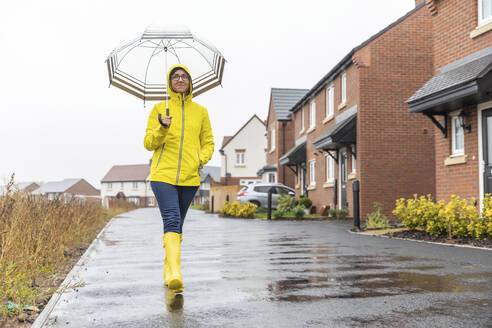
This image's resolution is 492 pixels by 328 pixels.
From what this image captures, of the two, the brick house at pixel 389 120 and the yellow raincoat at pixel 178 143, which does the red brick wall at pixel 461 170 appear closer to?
the brick house at pixel 389 120

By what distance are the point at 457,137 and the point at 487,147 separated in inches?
54.8

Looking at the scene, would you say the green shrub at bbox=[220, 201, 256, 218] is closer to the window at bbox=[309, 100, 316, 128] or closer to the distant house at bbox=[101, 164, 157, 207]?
the window at bbox=[309, 100, 316, 128]

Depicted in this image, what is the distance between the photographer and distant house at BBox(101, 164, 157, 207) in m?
103

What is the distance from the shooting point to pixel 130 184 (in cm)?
10569

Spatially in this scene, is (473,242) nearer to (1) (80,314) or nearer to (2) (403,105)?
(1) (80,314)

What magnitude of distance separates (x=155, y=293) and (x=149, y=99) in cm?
233

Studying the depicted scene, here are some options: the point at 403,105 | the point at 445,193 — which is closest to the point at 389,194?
the point at 403,105

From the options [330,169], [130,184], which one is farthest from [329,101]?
[130,184]

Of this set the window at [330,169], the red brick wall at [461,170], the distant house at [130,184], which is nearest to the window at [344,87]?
the window at [330,169]

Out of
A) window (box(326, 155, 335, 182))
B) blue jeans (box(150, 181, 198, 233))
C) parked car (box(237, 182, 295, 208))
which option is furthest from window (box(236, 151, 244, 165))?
blue jeans (box(150, 181, 198, 233))

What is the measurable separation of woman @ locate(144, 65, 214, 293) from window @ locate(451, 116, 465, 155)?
347 inches

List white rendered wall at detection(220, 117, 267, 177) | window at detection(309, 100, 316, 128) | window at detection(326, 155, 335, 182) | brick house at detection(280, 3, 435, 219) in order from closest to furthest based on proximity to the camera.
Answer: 1. brick house at detection(280, 3, 435, 219)
2. window at detection(326, 155, 335, 182)
3. window at detection(309, 100, 316, 128)
4. white rendered wall at detection(220, 117, 267, 177)

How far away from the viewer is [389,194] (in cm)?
1831

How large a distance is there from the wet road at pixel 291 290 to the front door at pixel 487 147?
3312 millimetres
